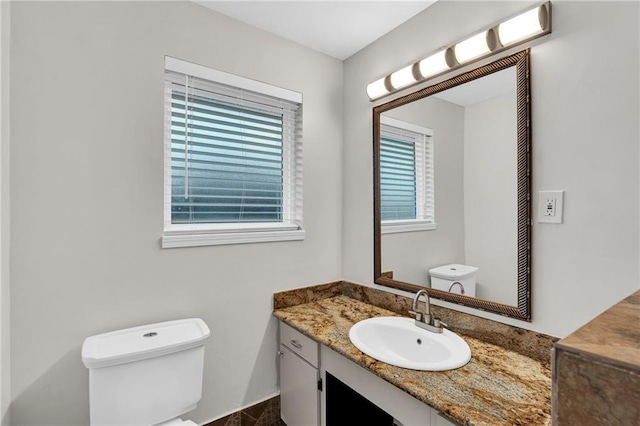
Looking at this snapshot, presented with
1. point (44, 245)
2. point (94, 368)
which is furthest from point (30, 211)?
point (94, 368)

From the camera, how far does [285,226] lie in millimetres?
1916

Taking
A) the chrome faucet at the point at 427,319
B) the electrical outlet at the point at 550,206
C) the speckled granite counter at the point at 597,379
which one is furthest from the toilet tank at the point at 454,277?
the speckled granite counter at the point at 597,379

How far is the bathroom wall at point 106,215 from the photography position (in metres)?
1.20

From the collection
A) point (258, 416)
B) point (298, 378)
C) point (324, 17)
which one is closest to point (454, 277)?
point (298, 378)

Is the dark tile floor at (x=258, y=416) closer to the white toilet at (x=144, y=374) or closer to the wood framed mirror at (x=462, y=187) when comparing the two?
the white toilet at (x=144, y=374)

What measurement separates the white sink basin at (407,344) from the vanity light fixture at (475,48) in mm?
1254

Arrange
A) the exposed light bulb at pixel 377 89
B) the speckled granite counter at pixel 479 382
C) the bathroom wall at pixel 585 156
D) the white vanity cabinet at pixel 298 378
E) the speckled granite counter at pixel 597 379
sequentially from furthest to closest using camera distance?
the exposed light bulb at pixel 377 89 → the white vanity cabinet at pixel 298 378 → the bathroom wall at pixel 585 156 → the speckled granite counter at pixel 479 382 → the speckled granite counter at pixel 597 379

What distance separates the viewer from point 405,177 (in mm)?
1766

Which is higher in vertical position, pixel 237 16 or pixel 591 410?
pixel 237 16

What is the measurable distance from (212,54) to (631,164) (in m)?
1.83

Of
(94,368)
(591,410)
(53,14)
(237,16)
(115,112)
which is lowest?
(94,368)

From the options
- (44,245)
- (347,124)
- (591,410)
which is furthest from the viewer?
(347,124)

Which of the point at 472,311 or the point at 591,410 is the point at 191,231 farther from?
the point at 591,410

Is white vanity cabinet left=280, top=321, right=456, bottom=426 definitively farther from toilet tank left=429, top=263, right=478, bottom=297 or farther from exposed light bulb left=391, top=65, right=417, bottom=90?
exposed light bulb left=391, top=65, right=417, bottom=90
